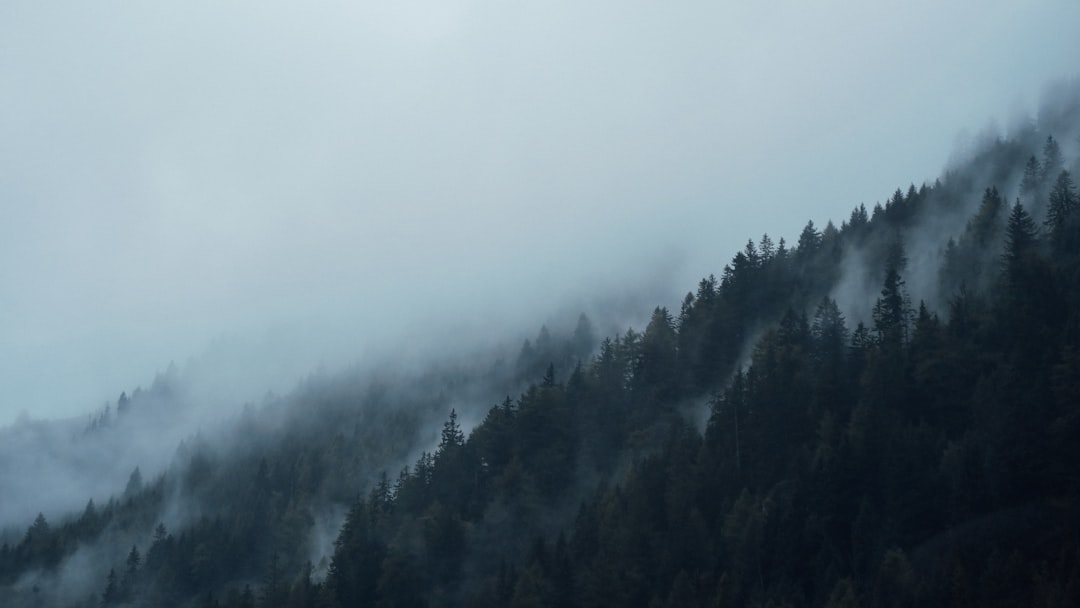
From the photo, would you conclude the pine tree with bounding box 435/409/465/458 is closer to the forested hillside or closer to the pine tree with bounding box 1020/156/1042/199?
the forested hillside

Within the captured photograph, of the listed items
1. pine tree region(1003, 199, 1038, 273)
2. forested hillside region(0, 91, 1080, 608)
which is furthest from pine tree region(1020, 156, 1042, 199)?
pine tree region(1003, 199, 1038, 273)

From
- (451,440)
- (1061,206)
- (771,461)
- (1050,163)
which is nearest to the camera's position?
(771,461)

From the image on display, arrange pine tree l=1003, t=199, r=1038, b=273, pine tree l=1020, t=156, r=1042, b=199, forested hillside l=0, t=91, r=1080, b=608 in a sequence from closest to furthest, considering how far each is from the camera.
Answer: forested hillside l=0, t=91, r=1080, b=608 → pine tree l=1003, t=199, r=1038, b=273 → pine tree l=1020, t=156, r=1042, b=199

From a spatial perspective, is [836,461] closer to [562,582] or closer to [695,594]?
[695,594]

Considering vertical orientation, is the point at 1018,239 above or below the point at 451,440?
below

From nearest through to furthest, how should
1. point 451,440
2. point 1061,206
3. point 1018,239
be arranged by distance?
point 1018,239 < point 1061,206 < point 451,440

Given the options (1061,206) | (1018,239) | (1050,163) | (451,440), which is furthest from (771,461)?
(1050,163)

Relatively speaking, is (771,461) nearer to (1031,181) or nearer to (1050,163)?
(1031,181)

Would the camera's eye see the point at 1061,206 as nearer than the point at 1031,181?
Yes

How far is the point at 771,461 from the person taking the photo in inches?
3337

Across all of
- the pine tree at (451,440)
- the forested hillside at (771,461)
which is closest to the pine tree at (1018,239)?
the forested hillside at (771,461)

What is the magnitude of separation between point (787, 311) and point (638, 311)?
70.8m

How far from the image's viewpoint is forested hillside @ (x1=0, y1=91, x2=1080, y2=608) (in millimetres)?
69438

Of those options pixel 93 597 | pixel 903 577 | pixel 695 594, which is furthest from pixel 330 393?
pixel 903 577
